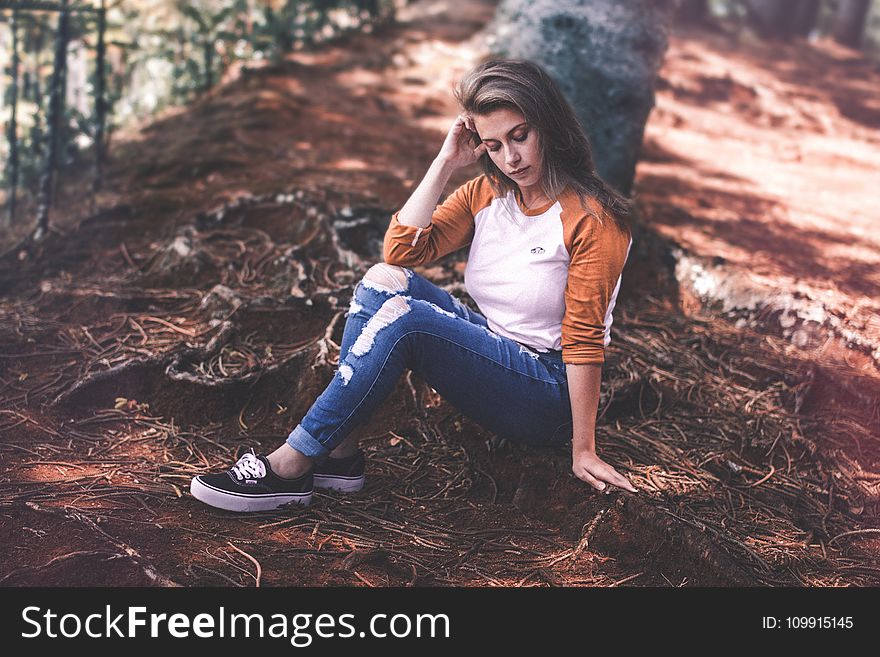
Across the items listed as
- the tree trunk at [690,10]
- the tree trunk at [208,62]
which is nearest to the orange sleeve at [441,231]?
the tree trunk at [208,62]

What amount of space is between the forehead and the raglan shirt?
0.25 m

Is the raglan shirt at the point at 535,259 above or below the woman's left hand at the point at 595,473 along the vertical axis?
above

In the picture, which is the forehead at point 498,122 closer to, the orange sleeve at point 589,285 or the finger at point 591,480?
the orange sleeve at point 589,285

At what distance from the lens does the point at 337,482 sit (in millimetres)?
2783

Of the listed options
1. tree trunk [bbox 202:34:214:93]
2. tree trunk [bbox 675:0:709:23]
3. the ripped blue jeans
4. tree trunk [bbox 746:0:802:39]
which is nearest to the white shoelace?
the ripped blue jeans

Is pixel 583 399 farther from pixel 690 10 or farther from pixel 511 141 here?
pixel 690 10

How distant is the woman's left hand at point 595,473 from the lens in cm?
257

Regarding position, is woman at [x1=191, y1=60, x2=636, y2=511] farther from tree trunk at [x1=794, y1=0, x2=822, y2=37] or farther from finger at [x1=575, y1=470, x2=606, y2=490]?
tree trunk at [x1=794, y1=0, x2=822, y2=37]

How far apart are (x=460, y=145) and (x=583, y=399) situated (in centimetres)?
92

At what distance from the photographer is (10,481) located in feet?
8.69


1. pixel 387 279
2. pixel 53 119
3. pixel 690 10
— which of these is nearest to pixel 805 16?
pixel 690 10

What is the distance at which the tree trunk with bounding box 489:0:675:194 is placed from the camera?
4305mm

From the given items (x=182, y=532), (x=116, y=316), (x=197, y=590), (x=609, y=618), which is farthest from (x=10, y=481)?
(x=609, y=618)

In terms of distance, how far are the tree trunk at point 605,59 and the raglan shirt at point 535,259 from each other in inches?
67.8
